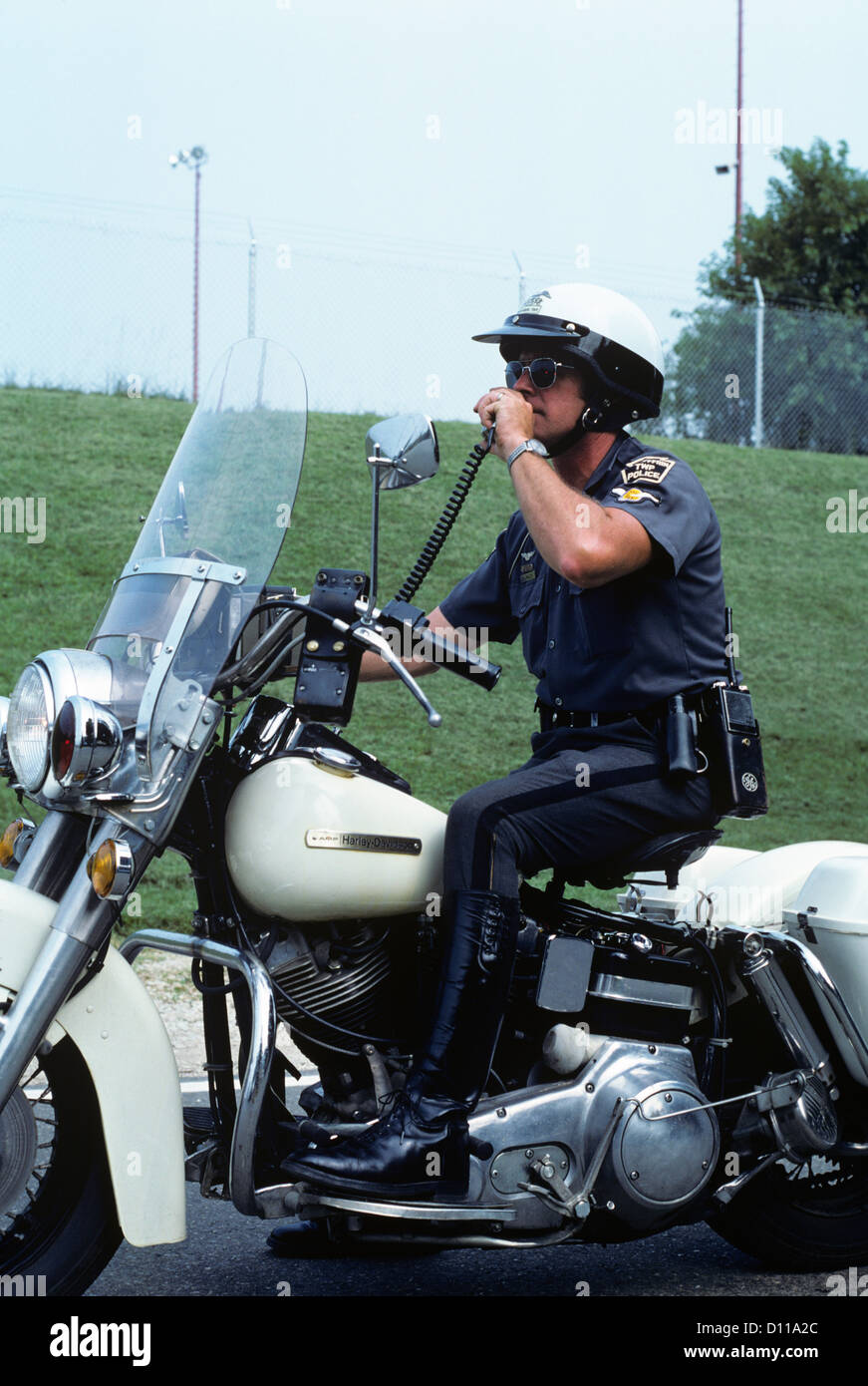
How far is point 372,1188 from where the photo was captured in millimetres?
2842

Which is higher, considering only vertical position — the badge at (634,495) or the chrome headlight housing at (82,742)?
the badge at (634,495)

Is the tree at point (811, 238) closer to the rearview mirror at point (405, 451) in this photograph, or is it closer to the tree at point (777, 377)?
the tree at point (777, 377)

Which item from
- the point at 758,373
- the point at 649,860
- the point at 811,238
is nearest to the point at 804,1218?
the point at 649,860

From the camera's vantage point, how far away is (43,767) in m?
2.70

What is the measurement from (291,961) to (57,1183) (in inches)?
22.2

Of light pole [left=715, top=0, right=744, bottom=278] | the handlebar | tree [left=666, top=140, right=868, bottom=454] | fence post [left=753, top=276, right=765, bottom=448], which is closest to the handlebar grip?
the handlebar

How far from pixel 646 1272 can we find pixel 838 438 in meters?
17.6

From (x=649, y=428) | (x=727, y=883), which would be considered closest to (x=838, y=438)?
(x=649, y=428)

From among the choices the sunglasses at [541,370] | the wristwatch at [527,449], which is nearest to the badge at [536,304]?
A: the sunglasses at [541,370]

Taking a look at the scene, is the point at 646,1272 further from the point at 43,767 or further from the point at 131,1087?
the point at 43,767

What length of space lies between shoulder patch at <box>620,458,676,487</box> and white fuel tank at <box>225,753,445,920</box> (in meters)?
0.84

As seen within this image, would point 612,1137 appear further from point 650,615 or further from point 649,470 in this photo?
point 649,470

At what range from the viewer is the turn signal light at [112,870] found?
2.66m

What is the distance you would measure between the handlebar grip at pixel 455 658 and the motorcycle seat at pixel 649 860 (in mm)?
500
